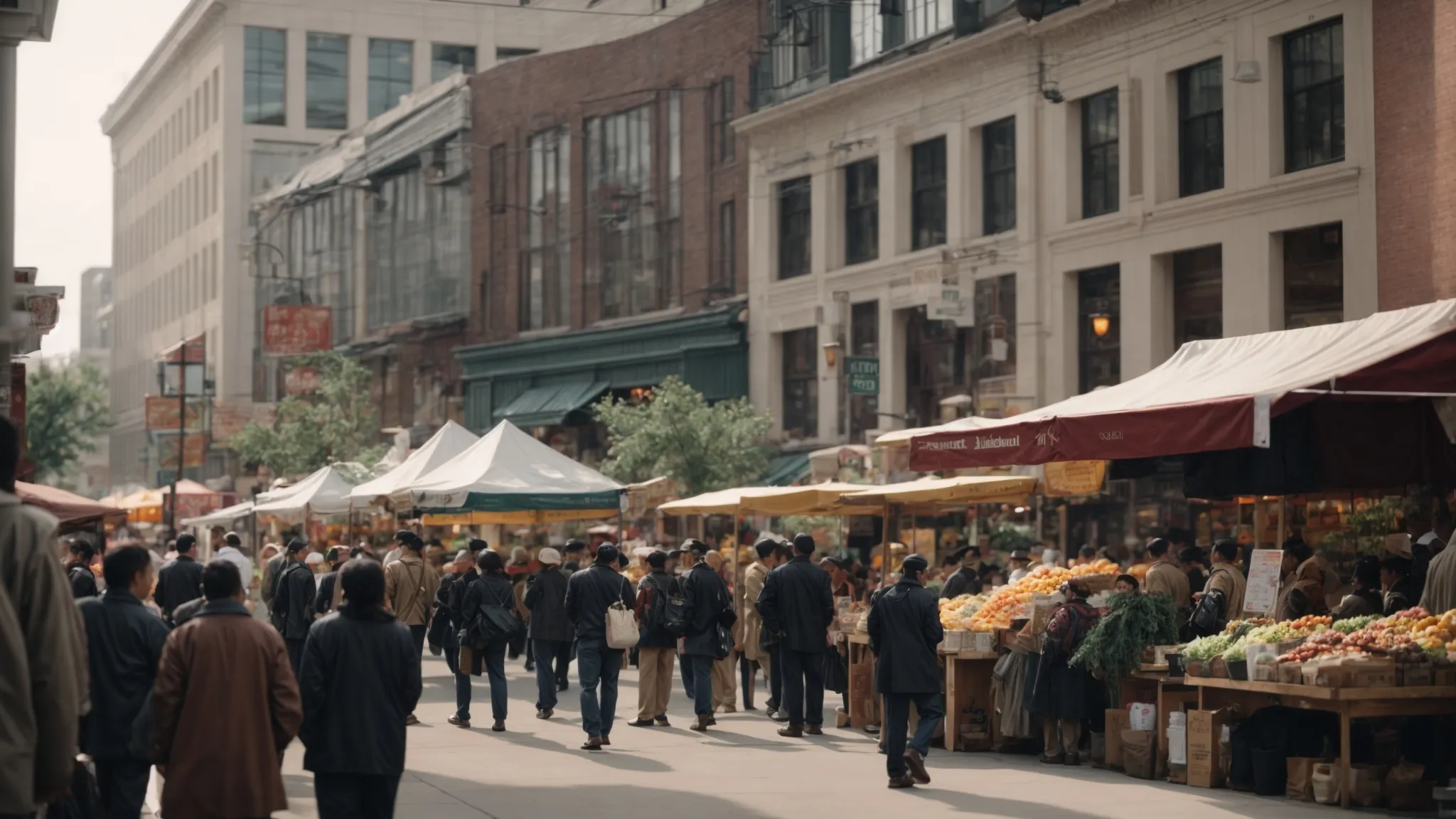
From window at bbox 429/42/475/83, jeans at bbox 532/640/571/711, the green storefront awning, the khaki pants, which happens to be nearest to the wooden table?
the khaki pants

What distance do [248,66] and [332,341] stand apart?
20666 millimetres

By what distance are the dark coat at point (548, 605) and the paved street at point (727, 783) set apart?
973mm

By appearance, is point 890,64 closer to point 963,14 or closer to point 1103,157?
point 963,14

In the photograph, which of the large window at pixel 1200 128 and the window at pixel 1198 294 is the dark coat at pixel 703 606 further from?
the large window at pixel 1200 128

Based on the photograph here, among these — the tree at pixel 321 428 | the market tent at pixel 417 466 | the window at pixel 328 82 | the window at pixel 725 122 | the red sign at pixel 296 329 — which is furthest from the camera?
the window at pixel 328 82

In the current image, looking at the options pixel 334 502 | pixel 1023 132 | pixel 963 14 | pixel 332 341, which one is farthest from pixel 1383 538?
pixel 332 341

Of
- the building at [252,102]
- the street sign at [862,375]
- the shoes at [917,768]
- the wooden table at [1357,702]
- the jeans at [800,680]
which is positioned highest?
the building at [252,102]

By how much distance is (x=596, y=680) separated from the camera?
19250 millimetres

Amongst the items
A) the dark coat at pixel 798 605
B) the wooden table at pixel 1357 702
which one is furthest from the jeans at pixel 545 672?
the wooden table at pixel 1357 702

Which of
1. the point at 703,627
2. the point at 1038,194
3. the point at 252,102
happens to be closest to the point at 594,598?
the point at 703,627

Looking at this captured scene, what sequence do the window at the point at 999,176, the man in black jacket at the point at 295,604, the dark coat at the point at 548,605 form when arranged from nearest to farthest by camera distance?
the man in black jacket at the point at 295,604 < the dark coat at the point at 548,605 < the window at the point at 999,176

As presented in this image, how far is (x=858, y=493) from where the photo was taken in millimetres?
25359

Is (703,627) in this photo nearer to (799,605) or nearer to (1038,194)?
(799,605)

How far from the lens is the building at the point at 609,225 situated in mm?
44906
